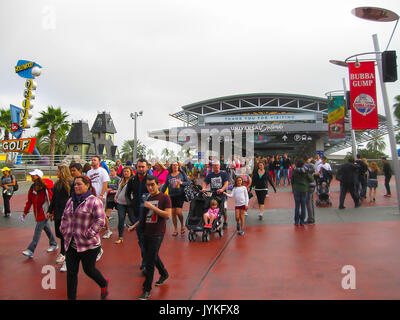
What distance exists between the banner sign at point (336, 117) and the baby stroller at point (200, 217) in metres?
10.0

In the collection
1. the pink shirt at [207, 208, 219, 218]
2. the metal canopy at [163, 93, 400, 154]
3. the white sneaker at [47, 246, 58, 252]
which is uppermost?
the metal canopy at [163, 93, 400, 154]

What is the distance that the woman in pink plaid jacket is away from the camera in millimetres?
4055

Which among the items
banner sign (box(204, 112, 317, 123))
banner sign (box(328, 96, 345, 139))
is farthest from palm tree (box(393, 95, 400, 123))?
banner sign (box(328, 96, 345, 139))

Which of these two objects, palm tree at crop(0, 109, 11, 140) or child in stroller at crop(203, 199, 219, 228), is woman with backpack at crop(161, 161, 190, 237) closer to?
child in stroller at crop(203, 199, 219, 228)

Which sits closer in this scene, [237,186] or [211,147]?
[237,186]

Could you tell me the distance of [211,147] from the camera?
4112 cm

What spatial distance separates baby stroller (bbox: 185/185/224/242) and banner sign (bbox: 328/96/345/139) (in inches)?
394

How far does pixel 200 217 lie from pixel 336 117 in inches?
423

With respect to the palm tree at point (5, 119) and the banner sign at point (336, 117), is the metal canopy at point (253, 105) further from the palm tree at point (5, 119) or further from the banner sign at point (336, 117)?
the banner sign at point (336, 117)

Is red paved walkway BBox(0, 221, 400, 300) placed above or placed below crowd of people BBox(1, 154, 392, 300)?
below

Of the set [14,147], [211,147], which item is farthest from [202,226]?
[211,147]

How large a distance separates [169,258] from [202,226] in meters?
1.43

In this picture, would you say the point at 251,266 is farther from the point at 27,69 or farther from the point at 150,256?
the point at 27,69
